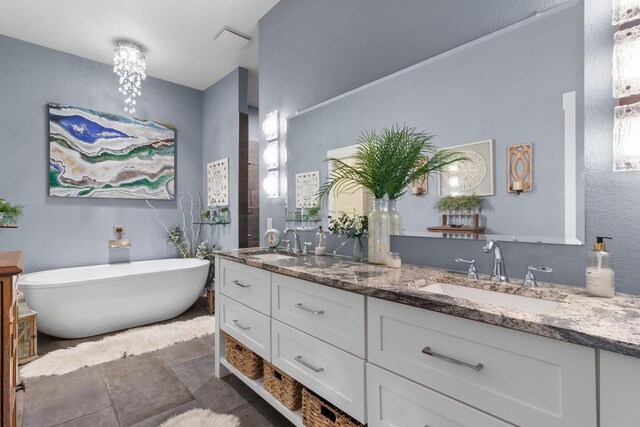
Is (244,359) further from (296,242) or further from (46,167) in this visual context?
(46,167)

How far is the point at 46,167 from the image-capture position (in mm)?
3338

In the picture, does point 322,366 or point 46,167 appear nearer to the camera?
point 322,366

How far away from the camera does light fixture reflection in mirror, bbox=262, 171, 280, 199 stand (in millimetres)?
2725

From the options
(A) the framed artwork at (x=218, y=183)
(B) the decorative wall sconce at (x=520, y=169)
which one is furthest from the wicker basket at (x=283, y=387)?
(A) the framed artwork at (x=218, y=183)

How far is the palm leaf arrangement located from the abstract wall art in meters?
3.18

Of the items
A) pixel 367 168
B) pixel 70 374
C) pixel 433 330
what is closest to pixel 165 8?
pixel 367 168

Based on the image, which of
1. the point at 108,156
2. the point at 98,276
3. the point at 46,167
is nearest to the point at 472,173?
the point at 98,276

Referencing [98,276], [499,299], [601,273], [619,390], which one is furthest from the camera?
[98,276]

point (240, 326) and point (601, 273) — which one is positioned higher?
point (601, 273)

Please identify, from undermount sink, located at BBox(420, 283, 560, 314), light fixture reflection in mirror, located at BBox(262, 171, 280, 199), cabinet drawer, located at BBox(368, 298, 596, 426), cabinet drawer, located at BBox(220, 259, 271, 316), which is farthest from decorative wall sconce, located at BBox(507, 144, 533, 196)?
light fixture reflection in mirror, located at BBox(262, 171, 280, 199)

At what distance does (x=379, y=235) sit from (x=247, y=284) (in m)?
0.83

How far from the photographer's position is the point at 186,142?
4352 mm

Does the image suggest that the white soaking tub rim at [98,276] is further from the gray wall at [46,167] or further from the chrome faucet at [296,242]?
the chrome faucet at [296,242]

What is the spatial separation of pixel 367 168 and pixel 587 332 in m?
1.20
